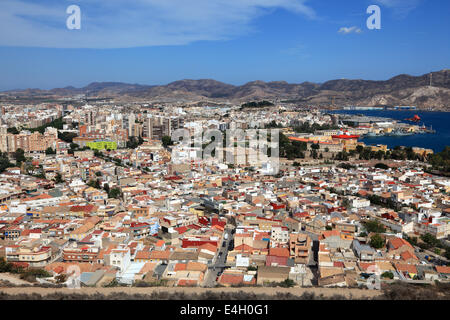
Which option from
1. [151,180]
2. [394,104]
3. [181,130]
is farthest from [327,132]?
[394,104]

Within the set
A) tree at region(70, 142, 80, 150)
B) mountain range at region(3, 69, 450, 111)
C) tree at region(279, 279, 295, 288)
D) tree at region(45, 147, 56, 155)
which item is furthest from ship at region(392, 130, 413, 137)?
tree at region(279, 279, 295, 288)

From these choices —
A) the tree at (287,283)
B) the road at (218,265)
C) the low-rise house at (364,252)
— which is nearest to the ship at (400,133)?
the low-rise house at (364,252)

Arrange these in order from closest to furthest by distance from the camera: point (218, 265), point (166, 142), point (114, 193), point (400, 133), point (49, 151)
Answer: point (218, 265) < point (114, 193) < point (49, 151) < point (166, 142) < point (400, 133)

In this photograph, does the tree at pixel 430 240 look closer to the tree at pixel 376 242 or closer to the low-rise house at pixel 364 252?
the tree at pixel 376 242

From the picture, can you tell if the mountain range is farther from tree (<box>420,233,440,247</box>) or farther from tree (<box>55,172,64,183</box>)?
tree (<box>420,233,440,247</box>)

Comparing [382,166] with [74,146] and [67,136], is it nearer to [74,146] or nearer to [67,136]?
[74,146]


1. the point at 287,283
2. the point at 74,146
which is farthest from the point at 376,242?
the point at 74,146
